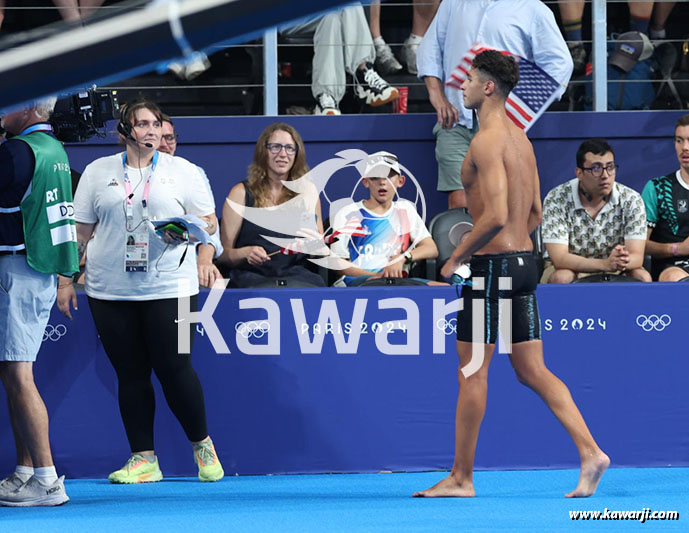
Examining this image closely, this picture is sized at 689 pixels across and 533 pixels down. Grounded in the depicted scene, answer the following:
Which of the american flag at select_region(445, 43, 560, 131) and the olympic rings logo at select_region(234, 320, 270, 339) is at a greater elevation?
the american flag at select_region(445, 43, 560, 131)

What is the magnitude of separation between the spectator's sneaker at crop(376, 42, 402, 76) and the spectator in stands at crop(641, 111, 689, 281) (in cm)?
218

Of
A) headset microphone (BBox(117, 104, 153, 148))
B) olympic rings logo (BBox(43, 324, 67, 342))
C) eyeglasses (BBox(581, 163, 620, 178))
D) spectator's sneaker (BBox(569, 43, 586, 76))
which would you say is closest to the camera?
headset microphone (BBox(117, 104, 153, 148))

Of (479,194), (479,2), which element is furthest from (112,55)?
(479,2)

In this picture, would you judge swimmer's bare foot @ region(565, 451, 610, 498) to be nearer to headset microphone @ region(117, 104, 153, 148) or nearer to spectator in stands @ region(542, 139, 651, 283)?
spectator in stands @ region(542, 139, 651, 283)

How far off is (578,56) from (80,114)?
4209mm

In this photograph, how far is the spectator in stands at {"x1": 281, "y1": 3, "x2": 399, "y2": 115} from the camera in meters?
7.26

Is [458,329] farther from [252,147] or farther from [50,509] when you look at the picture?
[252,147]

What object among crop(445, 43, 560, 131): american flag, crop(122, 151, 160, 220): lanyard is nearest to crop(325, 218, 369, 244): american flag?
crop(445, 43, 560, 131): american flag

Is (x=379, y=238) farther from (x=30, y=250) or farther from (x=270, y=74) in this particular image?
(x=30, y=250)

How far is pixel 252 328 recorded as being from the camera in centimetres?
530

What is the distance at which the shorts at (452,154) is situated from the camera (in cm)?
676

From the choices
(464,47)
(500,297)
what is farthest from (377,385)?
(464,47)

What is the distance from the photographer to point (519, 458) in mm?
5348

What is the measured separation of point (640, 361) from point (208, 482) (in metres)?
2.26
